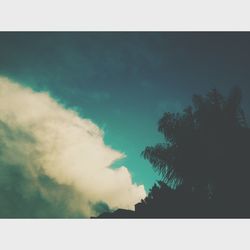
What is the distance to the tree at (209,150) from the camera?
26.8ft

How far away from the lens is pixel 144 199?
896 cm

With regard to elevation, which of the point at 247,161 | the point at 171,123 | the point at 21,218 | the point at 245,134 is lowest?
the point at 21,218

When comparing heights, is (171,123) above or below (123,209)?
above

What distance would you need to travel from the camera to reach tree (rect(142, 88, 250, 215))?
818cm

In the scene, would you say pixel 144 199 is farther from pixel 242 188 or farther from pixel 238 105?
pixel 238 105

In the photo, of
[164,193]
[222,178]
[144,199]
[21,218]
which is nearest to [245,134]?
[222,178]

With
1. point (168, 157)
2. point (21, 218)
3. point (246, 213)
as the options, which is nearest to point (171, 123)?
point (168, 157)

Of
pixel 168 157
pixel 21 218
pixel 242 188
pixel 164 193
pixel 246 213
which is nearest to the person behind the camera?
pixel 21 218

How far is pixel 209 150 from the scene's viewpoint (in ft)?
28.3

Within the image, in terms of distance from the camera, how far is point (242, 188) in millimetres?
7902

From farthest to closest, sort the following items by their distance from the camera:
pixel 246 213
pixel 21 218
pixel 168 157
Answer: pixel 168 157 < pixel 246 213 < pixel 21 218

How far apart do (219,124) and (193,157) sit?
49.2 inches

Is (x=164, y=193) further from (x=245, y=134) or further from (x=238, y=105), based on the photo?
(x=238, y=105)

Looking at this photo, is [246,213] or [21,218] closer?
[21,218]
